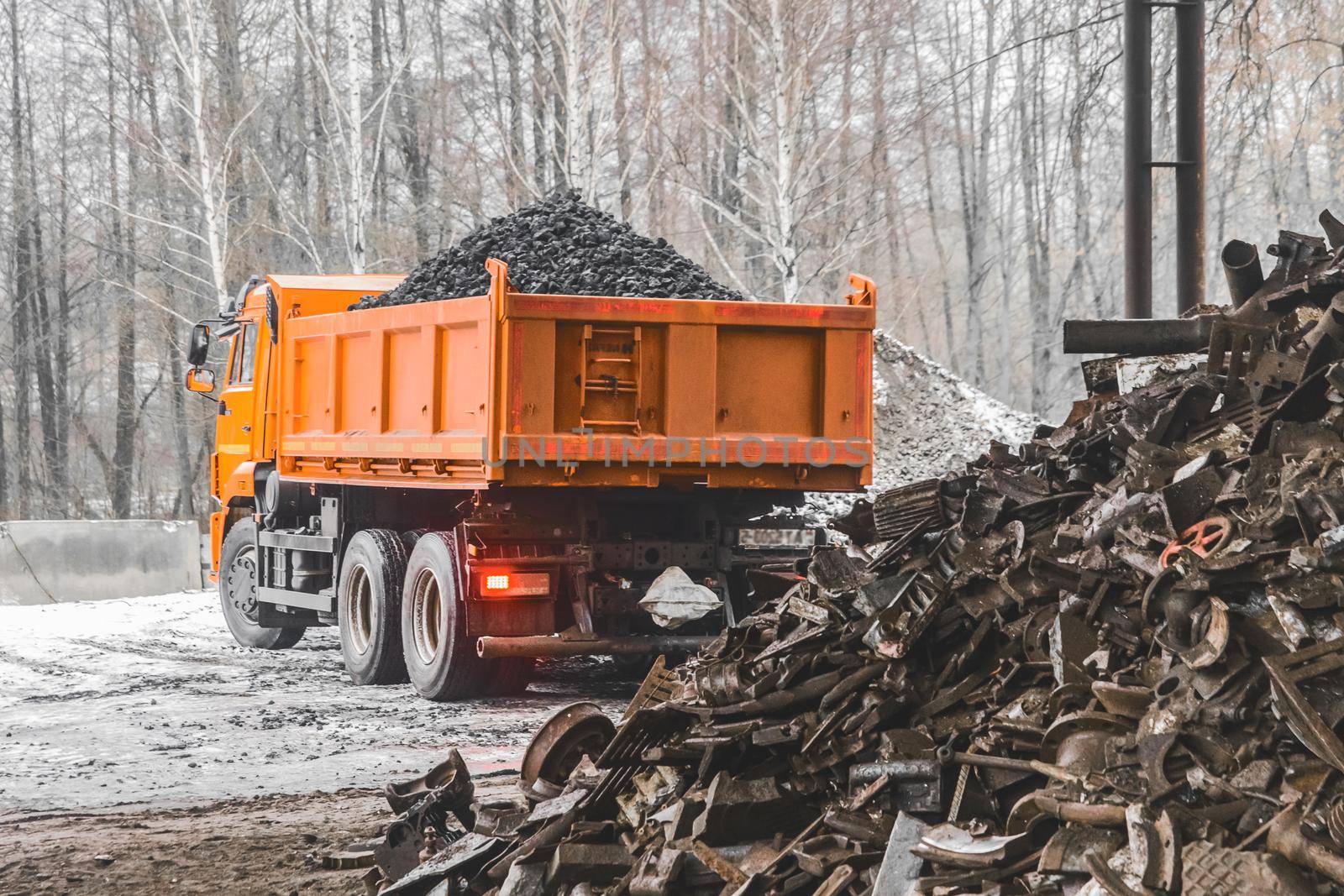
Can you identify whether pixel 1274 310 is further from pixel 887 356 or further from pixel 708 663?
pixel 887 356

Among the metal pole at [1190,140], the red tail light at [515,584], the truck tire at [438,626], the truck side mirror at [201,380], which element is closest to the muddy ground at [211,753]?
the truck tire at [438,626]

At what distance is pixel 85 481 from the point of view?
29781 millimetres

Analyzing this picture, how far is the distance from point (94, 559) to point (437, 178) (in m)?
13.9

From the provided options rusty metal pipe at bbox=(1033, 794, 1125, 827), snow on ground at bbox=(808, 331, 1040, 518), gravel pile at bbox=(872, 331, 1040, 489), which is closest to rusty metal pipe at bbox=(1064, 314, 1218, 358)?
rusty metal pipe at bbox=(1033, 794, 1125, 827)

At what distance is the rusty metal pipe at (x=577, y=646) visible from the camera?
9289mm

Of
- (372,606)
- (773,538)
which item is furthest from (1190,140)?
(372,606)

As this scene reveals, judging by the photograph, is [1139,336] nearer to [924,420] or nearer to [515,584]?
[515,584]

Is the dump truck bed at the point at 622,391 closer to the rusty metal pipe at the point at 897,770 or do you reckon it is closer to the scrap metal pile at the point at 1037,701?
the scrap metal pile at the point at 1037,701

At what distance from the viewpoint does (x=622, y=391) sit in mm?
9398

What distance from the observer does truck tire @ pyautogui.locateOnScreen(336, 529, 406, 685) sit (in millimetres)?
10359

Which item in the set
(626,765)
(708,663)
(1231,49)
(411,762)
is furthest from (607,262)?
(1231,49)

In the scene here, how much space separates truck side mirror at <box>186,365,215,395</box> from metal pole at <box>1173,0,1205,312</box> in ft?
26.5

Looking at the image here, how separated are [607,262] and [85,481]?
2277 centimetres

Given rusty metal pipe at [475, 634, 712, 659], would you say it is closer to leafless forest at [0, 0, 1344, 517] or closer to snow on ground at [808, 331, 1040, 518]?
snow on ground at [808, 331, 1040, 518]
